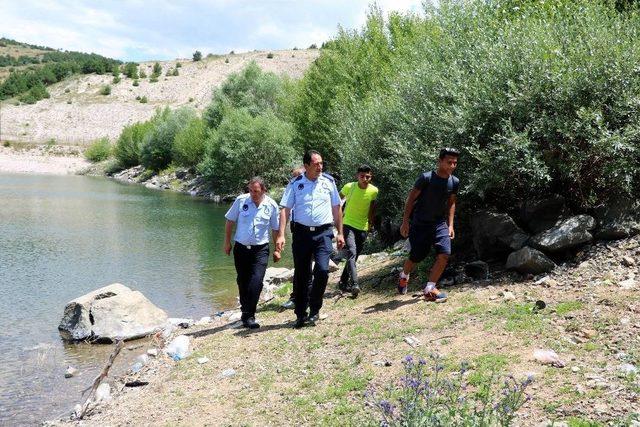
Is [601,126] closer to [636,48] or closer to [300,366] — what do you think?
[636,48]

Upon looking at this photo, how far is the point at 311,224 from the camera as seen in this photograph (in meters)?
8.58

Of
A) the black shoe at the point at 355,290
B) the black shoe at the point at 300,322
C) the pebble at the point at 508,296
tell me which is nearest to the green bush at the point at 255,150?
the black shoe at the point at 355,290

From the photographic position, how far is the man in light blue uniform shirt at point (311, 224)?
857cm

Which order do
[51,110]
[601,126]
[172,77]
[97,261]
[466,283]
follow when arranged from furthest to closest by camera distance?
[172,77]
[51,110]
[97,261]
[466,283]
[601,126]

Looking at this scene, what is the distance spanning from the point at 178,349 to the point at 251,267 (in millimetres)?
1737

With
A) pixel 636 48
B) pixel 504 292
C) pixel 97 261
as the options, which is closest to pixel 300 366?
pixel 504 292

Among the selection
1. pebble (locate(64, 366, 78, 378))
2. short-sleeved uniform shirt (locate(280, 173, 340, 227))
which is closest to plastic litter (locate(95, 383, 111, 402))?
pebble (locate(64, 366, 78, 378))

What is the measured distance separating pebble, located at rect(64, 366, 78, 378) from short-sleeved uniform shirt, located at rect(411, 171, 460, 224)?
6402 mm

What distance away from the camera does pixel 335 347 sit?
7758mm

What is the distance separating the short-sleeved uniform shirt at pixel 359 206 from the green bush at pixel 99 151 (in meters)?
85.5

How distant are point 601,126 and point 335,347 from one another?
5.58 meters

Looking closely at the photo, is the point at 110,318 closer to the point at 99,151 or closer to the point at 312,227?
the point at 312,227

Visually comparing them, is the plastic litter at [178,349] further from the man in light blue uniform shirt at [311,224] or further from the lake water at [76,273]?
the man in light blue uniform shirt at [311,224]

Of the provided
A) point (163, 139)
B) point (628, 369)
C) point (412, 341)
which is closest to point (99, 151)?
point (163, 139)
